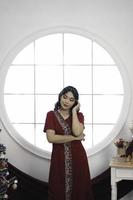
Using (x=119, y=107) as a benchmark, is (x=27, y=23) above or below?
above

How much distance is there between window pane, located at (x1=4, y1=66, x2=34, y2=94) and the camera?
4.14m

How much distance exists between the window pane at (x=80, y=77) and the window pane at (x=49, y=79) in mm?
89

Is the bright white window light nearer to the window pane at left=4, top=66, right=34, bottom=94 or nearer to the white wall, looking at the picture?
the window pane at left=4, top=66, right=34, bottom=94

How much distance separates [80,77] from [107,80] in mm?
293

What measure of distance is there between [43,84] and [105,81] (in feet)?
2.22

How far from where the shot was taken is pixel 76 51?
4.09 meters

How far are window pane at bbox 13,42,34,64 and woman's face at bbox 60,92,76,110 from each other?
0.85m

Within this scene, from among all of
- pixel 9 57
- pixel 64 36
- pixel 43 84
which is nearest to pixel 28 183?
pixel 43 84

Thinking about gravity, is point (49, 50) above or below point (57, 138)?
above

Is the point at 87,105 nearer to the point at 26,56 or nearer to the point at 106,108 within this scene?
the point at 106,108

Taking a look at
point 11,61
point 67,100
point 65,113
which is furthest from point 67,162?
point 11,61

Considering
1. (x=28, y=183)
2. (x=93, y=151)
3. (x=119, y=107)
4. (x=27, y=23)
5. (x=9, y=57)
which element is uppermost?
(x=27, y=23)

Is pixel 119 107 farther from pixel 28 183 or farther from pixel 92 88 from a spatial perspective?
pixel 28 183

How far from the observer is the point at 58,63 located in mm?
4098
